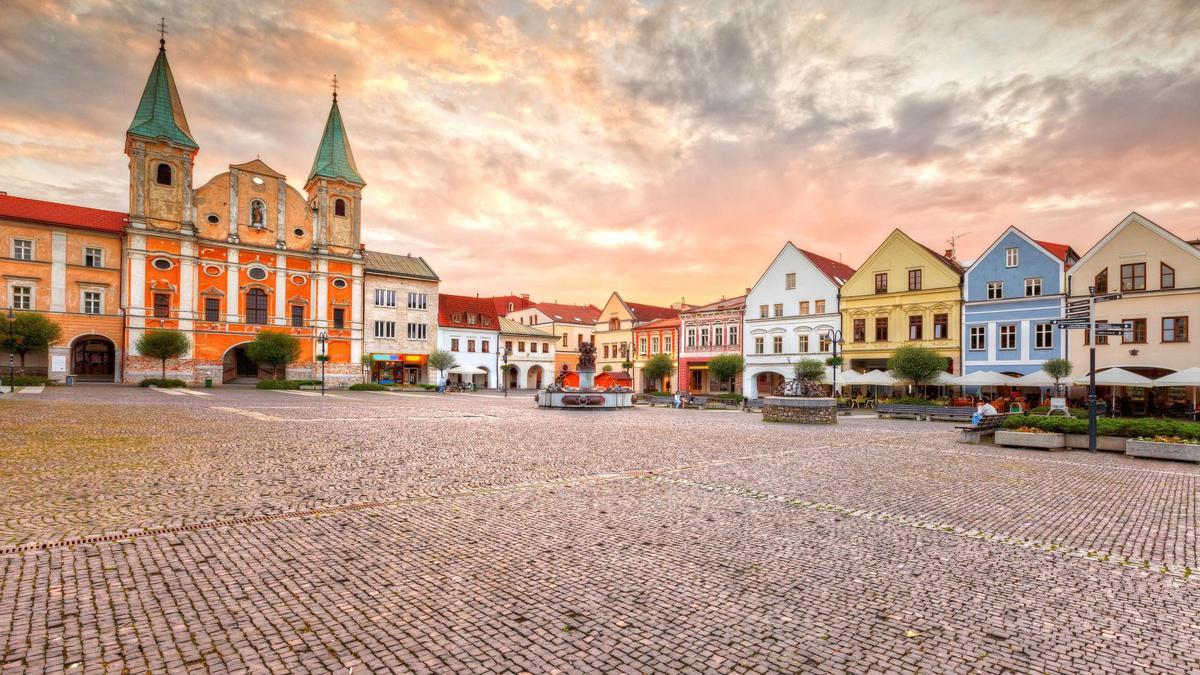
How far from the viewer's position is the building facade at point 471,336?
61781mm

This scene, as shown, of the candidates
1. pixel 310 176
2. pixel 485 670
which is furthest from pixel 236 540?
pixel 310 176

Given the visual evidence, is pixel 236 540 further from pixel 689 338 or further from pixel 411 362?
pixel 411 362

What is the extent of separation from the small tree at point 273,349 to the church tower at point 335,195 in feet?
31.4

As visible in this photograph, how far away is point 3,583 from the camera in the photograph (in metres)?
4.54

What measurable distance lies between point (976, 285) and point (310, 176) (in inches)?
2246

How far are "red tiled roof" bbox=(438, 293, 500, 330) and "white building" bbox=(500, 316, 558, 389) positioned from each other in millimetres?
1756

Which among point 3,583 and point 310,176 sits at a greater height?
point 310,176

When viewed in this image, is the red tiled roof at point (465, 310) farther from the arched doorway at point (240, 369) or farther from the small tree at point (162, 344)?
the small tree at point (162, 344)

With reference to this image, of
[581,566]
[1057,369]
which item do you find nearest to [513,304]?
[1057,369]

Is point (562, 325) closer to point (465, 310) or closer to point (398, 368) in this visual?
point (465, 310)

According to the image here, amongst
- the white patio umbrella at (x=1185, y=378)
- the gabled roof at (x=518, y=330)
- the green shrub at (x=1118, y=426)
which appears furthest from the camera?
the gabled roof at (x=518, y=330)

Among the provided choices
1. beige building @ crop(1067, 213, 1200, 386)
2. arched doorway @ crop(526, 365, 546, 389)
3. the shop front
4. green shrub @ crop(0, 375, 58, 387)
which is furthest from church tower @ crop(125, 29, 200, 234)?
beige building @ crop(1067, 213, 1200, 386)

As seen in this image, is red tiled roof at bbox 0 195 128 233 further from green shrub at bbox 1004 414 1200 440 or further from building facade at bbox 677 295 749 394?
green shrub at bbox 1004 414 1200 440

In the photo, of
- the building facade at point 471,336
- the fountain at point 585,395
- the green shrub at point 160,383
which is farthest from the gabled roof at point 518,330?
the fountain at point 585,395
